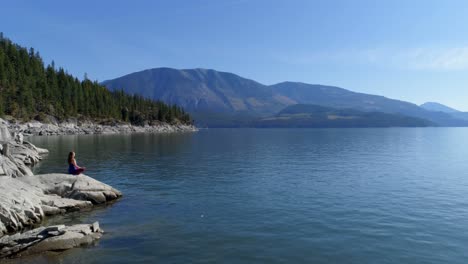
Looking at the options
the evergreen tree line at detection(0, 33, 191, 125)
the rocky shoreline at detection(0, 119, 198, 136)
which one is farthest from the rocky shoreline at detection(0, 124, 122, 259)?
the evergreen tree line at detection(0, 33, 191, 125)

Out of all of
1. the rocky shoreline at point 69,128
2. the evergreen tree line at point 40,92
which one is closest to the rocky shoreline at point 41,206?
the rocky shoreline at point 69,128

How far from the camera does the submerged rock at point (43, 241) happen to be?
17.5 meters

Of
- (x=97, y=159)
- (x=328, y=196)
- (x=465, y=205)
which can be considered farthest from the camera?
(x=97, y=159)

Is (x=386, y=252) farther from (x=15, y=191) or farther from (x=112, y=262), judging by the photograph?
(x=15, y=191)

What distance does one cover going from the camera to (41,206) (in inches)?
963

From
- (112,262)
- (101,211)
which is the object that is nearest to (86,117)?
(101,211)

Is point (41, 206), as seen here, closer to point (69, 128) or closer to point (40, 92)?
point (69, 128)

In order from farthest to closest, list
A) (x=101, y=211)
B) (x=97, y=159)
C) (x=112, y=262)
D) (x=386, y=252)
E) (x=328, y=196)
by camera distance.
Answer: (x=97, y=159) → (x=328, y=196) → (x=101, y=211) → (x=386, y=252) → (x=112, y=262)

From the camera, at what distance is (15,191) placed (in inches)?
926

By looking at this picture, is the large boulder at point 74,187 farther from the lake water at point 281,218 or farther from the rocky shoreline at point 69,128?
the rocky shoreline at point 69,128

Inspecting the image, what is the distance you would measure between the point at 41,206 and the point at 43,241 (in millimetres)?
7359

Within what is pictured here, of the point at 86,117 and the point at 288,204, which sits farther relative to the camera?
the point at 86,117

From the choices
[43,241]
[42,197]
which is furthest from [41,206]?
[43,241]

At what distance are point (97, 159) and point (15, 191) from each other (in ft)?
120
